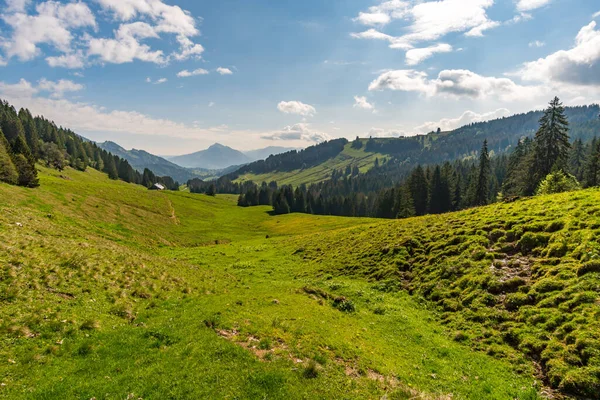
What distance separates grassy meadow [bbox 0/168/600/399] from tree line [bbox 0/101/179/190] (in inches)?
1096

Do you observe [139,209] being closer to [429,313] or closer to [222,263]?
[222,263]

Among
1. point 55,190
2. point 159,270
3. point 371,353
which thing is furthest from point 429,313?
point 55,190

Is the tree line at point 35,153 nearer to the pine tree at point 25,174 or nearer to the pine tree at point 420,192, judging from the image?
the pine tree at point 25,174

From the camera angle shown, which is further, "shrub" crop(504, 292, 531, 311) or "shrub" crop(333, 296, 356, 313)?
"shrub" crop(333, 296, 356, 313)

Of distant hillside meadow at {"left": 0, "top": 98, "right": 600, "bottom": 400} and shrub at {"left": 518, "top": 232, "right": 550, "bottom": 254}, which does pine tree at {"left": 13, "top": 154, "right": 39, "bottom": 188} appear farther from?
shrub at {"left": 518, "top": 232, "right": 550, "bottom": 254}

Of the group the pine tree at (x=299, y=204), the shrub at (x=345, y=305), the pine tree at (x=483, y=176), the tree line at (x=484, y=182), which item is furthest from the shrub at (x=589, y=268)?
the pine tree at (x=299, y=204)

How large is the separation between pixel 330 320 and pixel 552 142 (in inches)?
2957

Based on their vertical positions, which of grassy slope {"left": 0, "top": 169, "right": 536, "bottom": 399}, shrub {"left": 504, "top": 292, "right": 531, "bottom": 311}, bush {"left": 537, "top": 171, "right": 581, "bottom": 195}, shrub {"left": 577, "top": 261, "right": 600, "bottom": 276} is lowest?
grassy slope {"left": 0, "top": 169, "right": 536, "bottom": 399}

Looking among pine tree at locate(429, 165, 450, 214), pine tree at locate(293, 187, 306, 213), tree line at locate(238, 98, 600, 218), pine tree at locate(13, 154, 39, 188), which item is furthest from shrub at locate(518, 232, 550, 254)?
pine tree at locate(293, 187, 306, 213)

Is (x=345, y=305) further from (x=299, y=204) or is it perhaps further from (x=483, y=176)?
(x=299, y=204)

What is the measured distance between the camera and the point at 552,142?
6512 cm

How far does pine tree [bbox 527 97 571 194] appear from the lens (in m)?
62.2

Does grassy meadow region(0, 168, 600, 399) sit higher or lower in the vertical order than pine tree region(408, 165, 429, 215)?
lower

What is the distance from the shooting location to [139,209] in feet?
224
